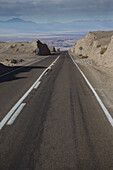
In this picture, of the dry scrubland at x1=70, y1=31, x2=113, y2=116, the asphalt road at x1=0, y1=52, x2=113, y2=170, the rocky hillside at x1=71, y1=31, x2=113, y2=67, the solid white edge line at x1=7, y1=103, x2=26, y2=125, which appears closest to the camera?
the asphalt road at x1=0, y1=52, x2=113, y2=170

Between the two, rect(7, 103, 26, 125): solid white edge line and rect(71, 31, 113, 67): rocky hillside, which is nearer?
rect(7, 103, 26, 125): solid white edge line

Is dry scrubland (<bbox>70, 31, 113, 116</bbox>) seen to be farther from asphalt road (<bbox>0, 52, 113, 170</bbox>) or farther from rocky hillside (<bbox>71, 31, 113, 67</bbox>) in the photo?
asphalt road (<bbox>0, 52, 113, 170</bbox>)

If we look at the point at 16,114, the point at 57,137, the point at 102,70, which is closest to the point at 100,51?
the point at 102,70

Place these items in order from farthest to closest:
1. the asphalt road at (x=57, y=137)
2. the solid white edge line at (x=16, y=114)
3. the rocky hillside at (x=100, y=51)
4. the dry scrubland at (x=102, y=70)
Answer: the rocky hillside at (x=100, y=51) → the dry scrubland at (x=102, y=70) → the solid white edge line at (x=16, y=114) → the asphalt road at (x=57, y=137)

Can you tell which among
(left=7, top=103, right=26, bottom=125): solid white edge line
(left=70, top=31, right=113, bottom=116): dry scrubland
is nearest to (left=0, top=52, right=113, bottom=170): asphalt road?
(left=7, top=103, right=26, bottom=125): solid white edge line

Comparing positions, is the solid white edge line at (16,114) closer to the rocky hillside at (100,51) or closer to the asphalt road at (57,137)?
the asphalt road at (57,137)

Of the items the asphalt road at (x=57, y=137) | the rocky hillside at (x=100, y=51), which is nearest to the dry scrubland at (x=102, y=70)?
the rocky hillside at (x=100, y=51)

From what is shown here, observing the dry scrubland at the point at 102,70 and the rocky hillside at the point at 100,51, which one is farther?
the rocky hillside at the point at 100,51

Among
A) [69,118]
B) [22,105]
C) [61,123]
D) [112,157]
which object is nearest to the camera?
[112,157]

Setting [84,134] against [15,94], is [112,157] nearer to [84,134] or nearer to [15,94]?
[84,134]

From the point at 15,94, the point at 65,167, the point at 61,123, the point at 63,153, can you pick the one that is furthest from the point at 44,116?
the point at 15,94

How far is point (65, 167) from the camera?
11.5 feet

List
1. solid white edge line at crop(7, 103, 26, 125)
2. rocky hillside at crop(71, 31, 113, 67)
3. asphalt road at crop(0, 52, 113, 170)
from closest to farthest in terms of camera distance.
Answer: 1. asphalt road at crop(0, 52, 113, 170)
2. solid white edge line at crop(7, 103, 26, 125)
3. rocky hillside at crop(71, 31, 113, 67)

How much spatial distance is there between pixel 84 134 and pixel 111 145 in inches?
30.8
